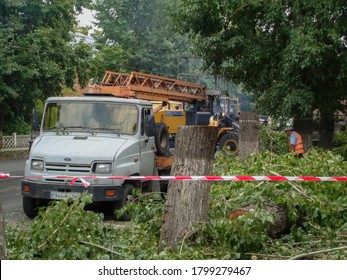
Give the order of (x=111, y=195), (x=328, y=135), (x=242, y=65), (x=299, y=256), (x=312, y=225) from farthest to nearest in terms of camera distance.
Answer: (x=328, y=135), (x=242, y=65), (x=111, y=195), (x=312, y=225), (x=299, y=256)

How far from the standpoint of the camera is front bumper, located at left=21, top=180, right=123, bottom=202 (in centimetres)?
957

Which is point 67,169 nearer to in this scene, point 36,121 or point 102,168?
point 102,168

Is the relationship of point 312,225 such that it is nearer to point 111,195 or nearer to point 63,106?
point 111,195

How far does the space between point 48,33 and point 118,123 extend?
18244 millimetres

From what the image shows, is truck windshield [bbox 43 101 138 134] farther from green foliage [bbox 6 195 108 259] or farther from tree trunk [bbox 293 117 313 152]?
tree trunk [bbox 293 117 313 152]

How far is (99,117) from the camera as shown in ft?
34.8

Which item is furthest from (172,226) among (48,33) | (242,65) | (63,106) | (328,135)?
(48,33)

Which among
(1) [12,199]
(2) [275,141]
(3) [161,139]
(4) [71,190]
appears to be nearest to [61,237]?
(4) [71,190]

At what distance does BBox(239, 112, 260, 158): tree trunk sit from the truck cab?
5.94ft

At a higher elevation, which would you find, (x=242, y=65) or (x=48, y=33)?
(x=48, y=33)

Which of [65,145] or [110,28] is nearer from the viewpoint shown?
[65,145]

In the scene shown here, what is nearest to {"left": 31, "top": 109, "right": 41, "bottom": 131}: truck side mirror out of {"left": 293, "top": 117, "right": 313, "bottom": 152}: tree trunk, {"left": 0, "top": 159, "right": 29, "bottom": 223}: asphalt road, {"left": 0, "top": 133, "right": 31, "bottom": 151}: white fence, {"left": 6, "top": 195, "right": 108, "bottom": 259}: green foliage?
{"left": 0, "top": 159, "right": 29, "bottom": 223}: asphalt road

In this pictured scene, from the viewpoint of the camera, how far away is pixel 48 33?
1085 inches

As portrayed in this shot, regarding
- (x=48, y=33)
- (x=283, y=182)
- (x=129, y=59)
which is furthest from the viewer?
(x=129, y=59)
